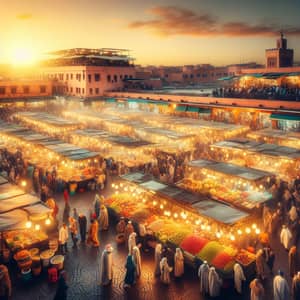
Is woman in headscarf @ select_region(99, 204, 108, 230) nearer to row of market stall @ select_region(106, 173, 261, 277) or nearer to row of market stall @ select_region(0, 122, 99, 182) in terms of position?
row of market stall @ select_region(106, 173, 261, 277)

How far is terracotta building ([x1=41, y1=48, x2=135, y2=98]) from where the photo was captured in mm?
46688

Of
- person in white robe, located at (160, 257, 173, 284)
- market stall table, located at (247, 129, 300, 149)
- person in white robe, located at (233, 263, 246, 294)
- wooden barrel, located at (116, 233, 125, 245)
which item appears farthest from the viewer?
market stall table, located at (247, 129, 300, 149)

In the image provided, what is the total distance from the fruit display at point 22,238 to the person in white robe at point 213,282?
570cm

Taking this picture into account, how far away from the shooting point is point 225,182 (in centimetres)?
1593

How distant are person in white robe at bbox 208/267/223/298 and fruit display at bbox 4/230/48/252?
570cm

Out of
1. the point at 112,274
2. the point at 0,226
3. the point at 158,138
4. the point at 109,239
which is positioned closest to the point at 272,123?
the point at 158,138

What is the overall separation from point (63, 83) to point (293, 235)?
147ft

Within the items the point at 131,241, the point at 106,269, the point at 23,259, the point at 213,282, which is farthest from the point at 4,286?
the point at 213,282

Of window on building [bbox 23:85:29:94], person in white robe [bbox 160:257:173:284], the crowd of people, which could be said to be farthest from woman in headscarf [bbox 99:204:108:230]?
window on building [bbox 23:85:29:94]

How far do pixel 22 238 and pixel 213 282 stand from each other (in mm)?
6564

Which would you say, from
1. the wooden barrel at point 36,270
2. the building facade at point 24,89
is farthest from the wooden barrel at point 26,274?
the building facade at point 24,89

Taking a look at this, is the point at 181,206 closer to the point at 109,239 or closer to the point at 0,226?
the point at 109,239

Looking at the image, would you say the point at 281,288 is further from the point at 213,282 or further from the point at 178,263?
the point at 178,263

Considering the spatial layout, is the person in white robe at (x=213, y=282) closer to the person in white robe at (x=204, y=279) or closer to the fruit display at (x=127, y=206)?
the person in white robe at (x=204, y=279)
